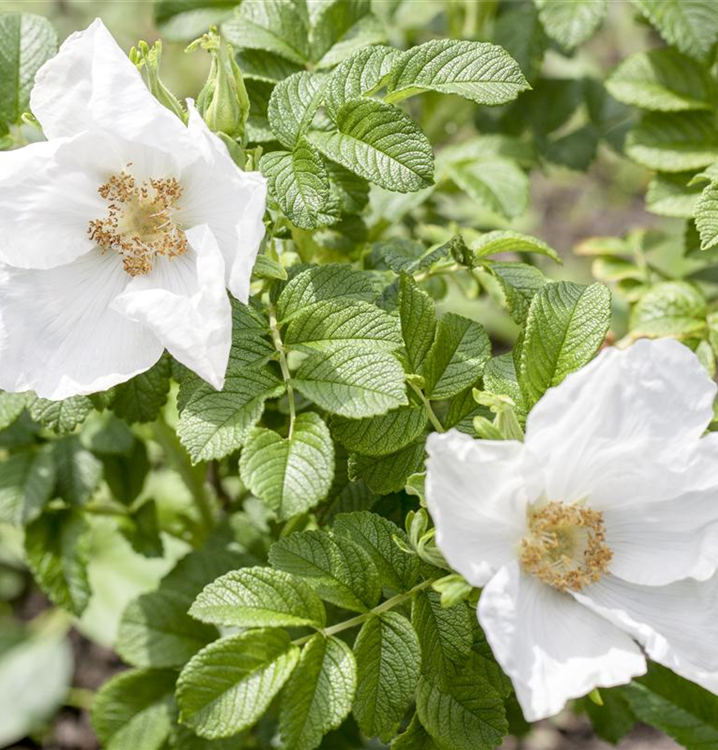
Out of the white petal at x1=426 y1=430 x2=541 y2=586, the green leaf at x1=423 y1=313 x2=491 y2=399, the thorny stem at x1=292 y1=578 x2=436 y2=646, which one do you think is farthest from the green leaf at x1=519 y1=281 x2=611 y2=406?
the thorny stem at x1=292 y1=578 x2=436 y2=646

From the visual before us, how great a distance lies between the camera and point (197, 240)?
4.29 feet

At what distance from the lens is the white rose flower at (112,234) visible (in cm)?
121

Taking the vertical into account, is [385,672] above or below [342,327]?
below

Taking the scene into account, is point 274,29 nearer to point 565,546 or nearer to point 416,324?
point 416,324

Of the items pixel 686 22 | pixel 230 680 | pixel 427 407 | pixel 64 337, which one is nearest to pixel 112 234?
pixel 64 337

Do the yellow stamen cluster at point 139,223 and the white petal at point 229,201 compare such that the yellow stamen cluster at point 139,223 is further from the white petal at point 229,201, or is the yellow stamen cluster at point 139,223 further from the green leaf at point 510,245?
the green leaf at point 510,245

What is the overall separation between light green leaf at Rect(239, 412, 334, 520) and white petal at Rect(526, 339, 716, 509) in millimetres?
253

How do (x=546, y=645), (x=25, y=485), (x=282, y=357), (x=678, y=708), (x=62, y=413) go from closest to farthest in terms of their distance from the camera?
(x=546, y=645) → (x=282, y=357) → (x=62, y=413) → (x=678, y=708) → (x=25, y=485)

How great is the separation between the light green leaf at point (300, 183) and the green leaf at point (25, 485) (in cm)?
86

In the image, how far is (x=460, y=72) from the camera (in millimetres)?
1395

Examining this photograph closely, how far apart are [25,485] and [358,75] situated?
1.00 metres

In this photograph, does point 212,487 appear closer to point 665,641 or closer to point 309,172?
point 309,172

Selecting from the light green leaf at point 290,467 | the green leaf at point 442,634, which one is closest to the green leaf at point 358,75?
the light green leaf at point 290,467

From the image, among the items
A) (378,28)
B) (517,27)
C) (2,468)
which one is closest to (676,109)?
(517,27)
